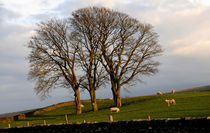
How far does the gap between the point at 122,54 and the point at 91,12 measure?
9.37 metres

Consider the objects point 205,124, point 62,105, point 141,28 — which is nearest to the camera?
point 205,124

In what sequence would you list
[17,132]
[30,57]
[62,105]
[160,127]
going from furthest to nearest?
[62,105]
[30,57]
[17,132]
[160,127]

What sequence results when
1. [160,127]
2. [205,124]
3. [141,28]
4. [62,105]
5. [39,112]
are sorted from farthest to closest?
[62,105] < [39,112] < [141,28] < [160,127] < [205,124]

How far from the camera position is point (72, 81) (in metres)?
48.2

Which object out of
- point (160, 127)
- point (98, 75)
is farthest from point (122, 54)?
point (160, 127)

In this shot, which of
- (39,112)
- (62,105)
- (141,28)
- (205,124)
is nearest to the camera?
(205,124)

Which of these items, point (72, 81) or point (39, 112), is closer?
point (72, 81)

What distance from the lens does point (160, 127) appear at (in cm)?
1616

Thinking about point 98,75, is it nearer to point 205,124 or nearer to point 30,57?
point 30,57

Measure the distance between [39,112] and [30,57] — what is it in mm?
16685

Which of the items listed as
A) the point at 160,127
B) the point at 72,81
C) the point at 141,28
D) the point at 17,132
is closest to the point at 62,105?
the point at 72,81

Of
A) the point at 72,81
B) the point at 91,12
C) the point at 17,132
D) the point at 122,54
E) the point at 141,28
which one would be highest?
the point at 91,12

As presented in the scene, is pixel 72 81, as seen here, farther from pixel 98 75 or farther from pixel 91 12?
pixel 91 12

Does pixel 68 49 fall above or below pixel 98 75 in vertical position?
above
